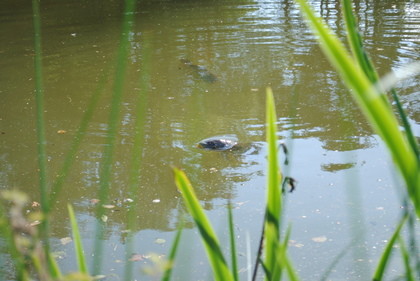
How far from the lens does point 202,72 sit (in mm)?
6371

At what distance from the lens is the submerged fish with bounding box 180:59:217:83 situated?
6184 mm

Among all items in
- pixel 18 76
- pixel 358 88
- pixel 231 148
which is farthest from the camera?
pixel 18 76

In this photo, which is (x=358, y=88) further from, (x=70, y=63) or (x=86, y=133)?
(x=70, y=63)

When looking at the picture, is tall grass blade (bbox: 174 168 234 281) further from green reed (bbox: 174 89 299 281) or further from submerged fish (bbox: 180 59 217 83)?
submerged fish (bbox: 180 59 217 83)

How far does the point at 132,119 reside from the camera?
525cm

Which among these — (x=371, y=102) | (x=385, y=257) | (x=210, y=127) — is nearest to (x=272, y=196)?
(x=385, y=257)

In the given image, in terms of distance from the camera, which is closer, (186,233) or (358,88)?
(358,88)

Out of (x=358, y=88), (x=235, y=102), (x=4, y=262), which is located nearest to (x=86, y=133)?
(x=235, y=102)

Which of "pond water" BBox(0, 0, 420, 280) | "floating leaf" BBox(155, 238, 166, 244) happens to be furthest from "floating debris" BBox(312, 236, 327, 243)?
"floating leaf" BBox(155, 238, 166, 244)

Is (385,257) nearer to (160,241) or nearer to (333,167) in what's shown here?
(160,241)

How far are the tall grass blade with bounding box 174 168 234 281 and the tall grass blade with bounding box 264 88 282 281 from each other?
0.07 meters

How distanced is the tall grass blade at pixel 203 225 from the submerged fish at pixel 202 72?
16.9 feet

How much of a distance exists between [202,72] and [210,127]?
1436 millimetres

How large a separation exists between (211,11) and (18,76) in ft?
11.4
